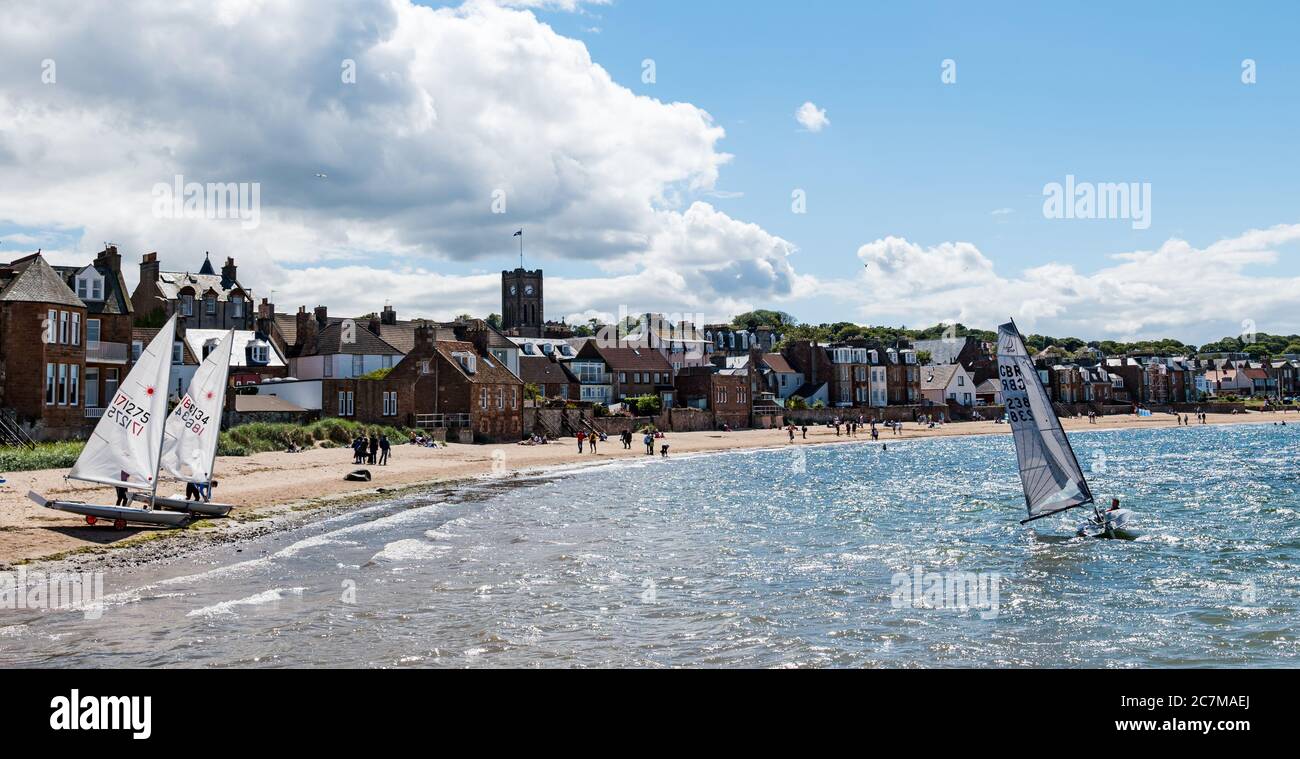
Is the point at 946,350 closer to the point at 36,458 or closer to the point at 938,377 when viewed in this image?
the point at 938,377

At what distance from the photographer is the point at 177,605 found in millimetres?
16812

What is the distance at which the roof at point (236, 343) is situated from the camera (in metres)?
67.8

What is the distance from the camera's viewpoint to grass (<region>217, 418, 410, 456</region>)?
158 feet

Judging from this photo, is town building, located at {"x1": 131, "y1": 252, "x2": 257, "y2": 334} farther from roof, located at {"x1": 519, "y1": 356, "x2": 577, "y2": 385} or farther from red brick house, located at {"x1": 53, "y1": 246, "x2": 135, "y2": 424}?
roof, located at {"x1": 519, "y1": 356, "x2": 577, "y2": 385}

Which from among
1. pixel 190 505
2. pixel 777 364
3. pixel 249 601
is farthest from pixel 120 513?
pixel 777 364

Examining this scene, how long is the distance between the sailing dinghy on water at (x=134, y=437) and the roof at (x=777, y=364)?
98.2 meters

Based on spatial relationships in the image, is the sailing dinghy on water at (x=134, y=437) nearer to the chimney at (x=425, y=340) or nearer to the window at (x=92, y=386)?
the window at (x=92, y=386)

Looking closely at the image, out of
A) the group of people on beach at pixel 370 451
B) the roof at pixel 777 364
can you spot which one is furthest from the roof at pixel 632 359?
the group of people on beach at pixel 370 451

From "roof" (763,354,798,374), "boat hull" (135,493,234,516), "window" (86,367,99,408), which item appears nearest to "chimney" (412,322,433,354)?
"window" (86,367,99,408)

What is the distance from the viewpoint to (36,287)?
137 ft

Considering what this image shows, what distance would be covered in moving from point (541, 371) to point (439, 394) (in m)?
29.0

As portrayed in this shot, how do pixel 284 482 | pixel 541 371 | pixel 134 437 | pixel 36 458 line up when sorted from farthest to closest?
pixel 541 371
pixel 284 482
pixel 36 458
pixel 134 437

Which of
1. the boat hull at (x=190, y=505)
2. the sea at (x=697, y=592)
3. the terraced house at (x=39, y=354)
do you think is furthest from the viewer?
the terraced house at (x=39, y=354)

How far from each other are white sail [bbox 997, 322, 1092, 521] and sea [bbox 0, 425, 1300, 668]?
1.48 m
